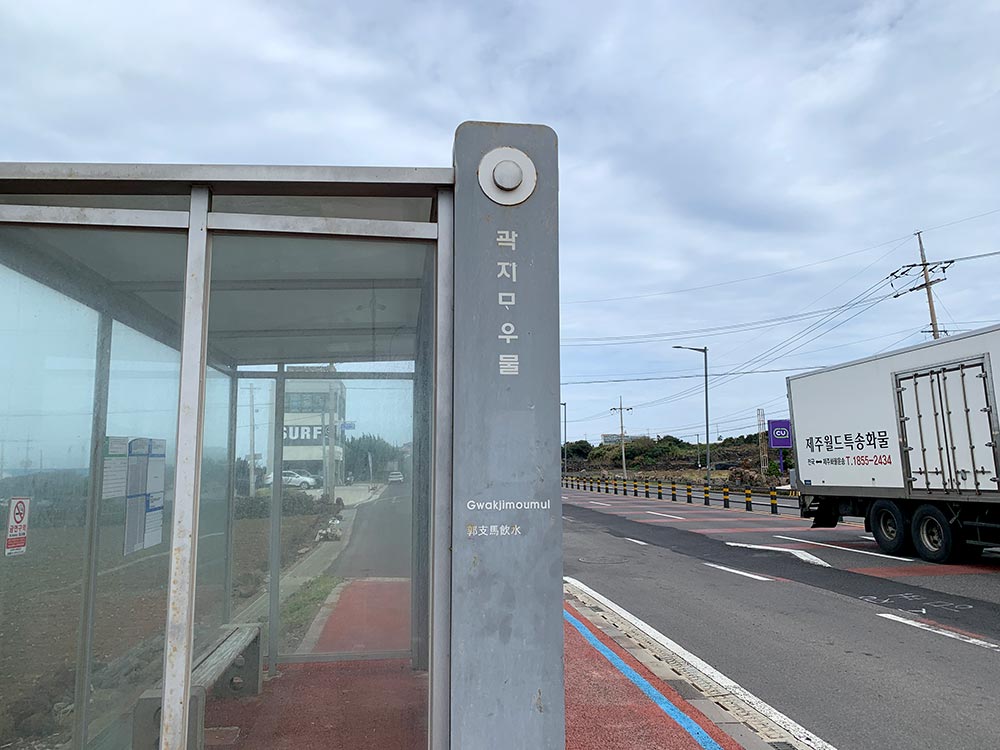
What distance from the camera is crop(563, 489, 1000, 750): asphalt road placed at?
5352 mm

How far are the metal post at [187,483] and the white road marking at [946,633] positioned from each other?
24.1ft

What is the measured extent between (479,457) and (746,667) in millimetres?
4762

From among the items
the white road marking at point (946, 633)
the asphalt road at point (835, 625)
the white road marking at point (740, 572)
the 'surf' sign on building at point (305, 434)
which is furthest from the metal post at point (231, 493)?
the white road marking at point (740, 572)

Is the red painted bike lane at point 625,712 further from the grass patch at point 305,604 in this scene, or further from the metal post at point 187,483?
the metal post at point 187,483

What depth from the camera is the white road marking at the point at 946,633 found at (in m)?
7.16

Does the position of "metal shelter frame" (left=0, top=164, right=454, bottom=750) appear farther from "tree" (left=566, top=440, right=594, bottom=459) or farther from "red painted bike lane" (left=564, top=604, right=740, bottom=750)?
"tree" (left=566, top=440, right=594, bottom=459)

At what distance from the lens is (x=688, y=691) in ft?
18.9

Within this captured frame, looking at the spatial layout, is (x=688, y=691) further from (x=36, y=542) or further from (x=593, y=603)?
(x=36, y=542)

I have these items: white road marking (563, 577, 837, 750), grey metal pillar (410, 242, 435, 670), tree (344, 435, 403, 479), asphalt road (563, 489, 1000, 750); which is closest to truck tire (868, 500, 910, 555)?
asphalt road (563, 489, 1000, 750)

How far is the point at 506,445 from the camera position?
310cm

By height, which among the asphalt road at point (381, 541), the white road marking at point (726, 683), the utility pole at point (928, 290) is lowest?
the white road marking at point (726, 683)

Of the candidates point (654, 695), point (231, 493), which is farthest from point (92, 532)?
point (654, 695)

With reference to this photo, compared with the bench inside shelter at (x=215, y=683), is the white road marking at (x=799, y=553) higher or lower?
lower

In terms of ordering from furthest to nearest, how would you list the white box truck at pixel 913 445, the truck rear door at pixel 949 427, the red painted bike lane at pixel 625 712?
the white box truck at pixel 913 445
the truck rear door at pixel 949 427
the red painted bike lane at pixel 625 712
